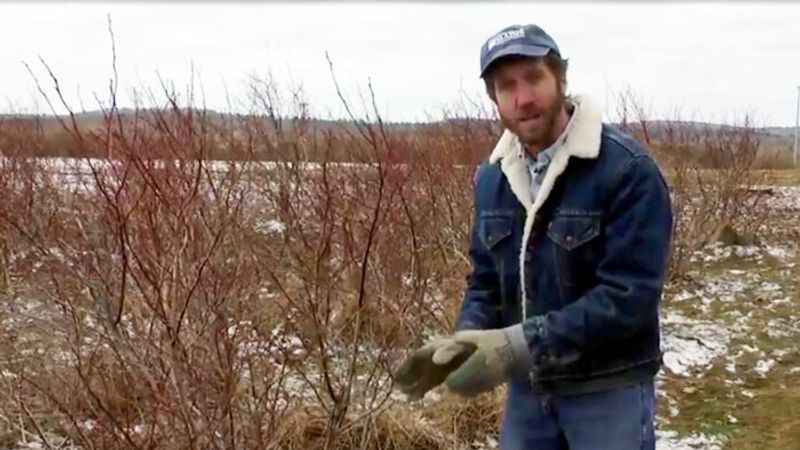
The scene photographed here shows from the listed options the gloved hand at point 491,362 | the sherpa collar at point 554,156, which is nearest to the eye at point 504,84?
the sherpa collar at point 554,156

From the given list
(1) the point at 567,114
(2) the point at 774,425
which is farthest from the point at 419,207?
(1) the point at 567,114

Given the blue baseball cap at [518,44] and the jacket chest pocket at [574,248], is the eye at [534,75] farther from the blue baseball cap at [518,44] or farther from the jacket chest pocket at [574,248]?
the jacket chest pocket at [574,248]

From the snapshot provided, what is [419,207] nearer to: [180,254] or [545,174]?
[180,254]

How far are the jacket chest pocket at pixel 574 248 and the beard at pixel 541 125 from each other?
0.17m

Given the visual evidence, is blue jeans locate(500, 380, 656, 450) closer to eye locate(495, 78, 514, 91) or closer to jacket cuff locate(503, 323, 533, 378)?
jacket cuff locate(503, 323, 533, 378)

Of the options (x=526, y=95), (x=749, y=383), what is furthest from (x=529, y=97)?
(x=749, y=383)

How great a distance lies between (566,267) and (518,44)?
46cm

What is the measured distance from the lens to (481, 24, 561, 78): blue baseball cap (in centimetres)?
166

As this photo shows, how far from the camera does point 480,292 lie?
6.51ft

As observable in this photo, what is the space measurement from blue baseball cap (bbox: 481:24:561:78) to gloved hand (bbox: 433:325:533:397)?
1.81 feet

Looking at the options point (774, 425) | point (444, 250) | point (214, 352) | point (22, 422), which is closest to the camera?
point (214, 352)

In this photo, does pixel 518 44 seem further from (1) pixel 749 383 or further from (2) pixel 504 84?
(1) pixel 749 383

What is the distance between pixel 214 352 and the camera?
282 cm

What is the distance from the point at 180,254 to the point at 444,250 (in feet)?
9.41
